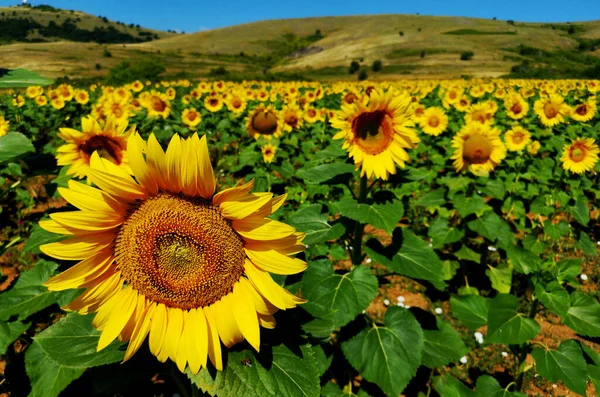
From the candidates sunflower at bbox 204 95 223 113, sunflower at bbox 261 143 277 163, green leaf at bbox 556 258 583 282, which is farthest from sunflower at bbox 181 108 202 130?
green leaf at bbox 556 258 583 282

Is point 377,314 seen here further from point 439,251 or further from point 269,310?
point 269,310

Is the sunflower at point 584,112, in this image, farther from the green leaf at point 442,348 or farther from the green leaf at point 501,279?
the green leaf at point 442,348

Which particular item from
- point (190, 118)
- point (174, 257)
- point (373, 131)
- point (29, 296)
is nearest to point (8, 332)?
point (29, 296)

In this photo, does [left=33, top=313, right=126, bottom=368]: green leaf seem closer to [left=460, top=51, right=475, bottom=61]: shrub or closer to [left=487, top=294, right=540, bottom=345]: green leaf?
[left=487, top=294, right=540, bottom=345]: green leaf

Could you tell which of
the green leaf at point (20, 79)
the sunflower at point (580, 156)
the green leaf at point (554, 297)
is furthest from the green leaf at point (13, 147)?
the sunflower at point (580, 156)

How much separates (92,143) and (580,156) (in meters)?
6.45

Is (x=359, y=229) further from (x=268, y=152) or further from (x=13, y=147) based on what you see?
(x=268, y=152)

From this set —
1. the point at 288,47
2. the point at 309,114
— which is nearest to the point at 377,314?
the point at 309,114

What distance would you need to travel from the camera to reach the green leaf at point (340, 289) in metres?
2.28

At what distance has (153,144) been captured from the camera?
1.04m

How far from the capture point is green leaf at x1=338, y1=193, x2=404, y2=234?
91.4 inches

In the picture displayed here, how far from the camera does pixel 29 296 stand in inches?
89.6

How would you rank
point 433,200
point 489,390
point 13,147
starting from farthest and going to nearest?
point 433,200
point 489,390
point 13,147

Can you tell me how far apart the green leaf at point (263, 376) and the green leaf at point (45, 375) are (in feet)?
3.31
